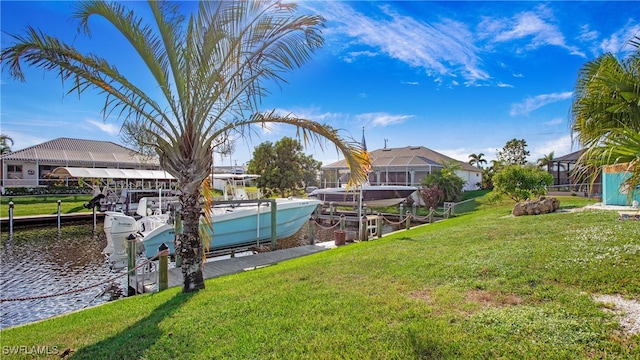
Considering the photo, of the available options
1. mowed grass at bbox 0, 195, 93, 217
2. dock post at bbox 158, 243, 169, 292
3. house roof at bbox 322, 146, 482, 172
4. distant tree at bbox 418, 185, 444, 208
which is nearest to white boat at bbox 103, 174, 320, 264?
dock post at bbox 158, 243, 169, 292

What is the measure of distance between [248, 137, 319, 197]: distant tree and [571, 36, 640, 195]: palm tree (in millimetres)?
26051

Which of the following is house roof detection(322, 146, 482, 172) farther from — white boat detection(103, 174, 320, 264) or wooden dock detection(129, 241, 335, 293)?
wooden dock detection(129, 241, 335, 293)

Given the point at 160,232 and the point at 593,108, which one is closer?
the point at 593,108

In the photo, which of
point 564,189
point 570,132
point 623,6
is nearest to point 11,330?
point 570,132

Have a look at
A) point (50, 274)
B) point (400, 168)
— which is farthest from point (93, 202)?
point (400, 168)

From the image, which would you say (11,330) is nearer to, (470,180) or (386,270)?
(386,270)

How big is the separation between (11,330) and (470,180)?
134 ft

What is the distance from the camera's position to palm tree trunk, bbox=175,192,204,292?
650cm

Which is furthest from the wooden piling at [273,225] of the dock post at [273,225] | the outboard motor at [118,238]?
the outboard motor at [118,238]

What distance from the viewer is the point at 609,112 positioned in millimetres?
5621

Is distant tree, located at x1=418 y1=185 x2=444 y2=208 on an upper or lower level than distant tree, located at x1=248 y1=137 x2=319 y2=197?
lower

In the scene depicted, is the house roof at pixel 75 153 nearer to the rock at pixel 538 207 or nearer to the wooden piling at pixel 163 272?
the wooden piling at pixel 163 272

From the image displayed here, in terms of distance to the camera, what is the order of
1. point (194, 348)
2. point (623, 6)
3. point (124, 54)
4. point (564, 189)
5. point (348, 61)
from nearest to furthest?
point (194, 348) → point (124, 54) → point (623, 6) → point (348, 61) → point (564, 189)

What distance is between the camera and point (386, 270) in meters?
6.54
